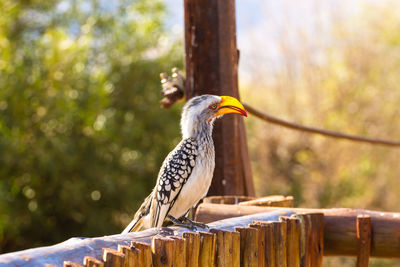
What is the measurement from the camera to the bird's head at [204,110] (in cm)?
271

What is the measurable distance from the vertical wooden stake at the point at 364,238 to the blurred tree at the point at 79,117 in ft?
16.4

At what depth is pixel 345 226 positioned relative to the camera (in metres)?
2.77

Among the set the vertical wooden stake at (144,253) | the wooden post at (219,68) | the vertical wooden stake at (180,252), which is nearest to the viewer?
the vertical wooden stake at (144,253)

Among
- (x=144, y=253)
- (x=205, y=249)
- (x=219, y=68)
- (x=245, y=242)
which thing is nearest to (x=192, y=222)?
(x=245, y=242)

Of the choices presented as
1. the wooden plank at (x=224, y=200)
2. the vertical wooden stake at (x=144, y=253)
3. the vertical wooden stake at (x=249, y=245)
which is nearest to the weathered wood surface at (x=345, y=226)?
the wooden plank at (x=224, y=200)

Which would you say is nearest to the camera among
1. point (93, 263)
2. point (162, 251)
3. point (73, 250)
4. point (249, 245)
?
point (93, 263)

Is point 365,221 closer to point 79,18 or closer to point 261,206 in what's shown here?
point 261,206

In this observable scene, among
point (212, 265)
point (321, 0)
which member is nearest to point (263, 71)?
point (321, 0)

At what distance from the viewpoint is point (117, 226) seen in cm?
823

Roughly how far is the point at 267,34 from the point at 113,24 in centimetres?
380

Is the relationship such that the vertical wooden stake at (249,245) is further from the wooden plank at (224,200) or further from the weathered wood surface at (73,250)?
the wooden plank at (224,200)

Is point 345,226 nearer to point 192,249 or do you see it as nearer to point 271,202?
point 271,202

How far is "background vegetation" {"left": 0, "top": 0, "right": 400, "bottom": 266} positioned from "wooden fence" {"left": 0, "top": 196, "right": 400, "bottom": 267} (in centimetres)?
459

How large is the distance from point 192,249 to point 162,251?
150 mm
